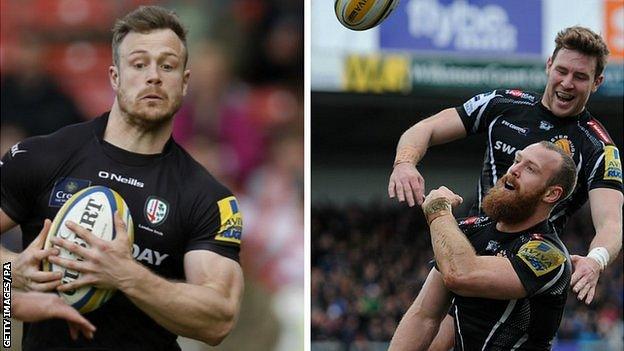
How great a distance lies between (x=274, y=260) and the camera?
23.1ft

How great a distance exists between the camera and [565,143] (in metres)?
5.21

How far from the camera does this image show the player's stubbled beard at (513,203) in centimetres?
451

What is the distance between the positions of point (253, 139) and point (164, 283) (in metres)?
2.91

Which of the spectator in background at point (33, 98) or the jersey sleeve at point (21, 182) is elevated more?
the spectator in background at point (33, 98)

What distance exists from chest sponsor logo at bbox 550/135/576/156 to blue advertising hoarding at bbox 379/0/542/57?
3.16 metres

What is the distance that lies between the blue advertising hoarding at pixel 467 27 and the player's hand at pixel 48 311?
5.04 m

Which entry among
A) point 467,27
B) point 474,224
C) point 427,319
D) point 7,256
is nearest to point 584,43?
point 474,224

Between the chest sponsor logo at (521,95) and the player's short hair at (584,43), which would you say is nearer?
the player's short hair at (584,43)

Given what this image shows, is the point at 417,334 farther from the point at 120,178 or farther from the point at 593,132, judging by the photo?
the point at 120,178

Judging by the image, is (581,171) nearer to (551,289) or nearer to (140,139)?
(551,289)

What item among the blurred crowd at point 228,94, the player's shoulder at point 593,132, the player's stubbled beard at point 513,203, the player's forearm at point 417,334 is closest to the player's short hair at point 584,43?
the player's shoulder at point 593,132

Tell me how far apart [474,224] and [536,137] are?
0.76 meters

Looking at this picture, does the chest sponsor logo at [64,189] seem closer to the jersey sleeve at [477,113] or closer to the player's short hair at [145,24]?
the player's short hair at [145,24]

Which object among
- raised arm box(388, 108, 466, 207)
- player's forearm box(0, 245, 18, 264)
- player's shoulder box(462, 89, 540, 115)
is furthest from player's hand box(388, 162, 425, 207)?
player's forearm box(0, 245, 18, 264)
